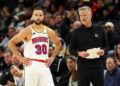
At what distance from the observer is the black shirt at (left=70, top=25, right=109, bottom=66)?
5883 millimetres

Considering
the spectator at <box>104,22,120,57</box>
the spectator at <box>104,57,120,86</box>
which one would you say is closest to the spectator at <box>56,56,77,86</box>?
the spectator at <box>104,57,120,86</box>

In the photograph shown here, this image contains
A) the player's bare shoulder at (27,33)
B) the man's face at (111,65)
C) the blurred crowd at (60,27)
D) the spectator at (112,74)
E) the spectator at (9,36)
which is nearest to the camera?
the player's bare shoulder at (27,33)

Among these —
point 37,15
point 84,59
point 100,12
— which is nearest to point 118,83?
point 84,59

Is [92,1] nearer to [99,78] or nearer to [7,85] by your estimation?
[7,85]

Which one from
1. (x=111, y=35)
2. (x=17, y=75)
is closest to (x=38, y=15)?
(x=17, y=75)

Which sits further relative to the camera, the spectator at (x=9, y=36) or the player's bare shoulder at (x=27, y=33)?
the spectator at (x=9, y=36)

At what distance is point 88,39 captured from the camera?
588 centimetres

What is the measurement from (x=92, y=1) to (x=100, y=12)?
81 centimetres

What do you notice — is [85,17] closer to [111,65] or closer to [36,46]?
[36,46]

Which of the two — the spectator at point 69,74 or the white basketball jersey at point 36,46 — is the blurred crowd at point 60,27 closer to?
the spectator at point 69,74

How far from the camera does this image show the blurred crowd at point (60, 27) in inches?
350

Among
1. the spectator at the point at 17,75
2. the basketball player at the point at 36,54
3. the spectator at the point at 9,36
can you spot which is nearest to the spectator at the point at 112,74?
the basketball player at the point at 36,54

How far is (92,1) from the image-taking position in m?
12.8

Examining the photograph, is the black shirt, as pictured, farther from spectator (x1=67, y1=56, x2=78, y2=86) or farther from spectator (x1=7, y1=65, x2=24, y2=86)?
spectator (x1=7, y1=65, x2=24, y2=86)
